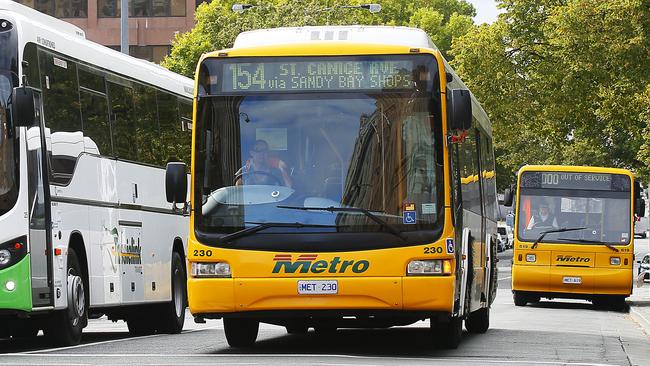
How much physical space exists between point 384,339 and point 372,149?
4238 mm

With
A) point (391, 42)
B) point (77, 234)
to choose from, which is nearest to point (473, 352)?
point (391, 42)

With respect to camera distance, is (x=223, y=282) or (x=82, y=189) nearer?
(x=223, y=282)

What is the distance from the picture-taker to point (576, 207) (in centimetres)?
3225

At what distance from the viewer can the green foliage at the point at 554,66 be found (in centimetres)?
3944

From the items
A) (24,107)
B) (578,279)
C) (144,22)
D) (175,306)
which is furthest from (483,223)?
(144,22)

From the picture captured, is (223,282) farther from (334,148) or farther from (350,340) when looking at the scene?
(350,340)

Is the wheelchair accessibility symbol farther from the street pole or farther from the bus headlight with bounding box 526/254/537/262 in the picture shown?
the street pole

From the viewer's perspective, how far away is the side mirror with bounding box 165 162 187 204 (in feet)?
48.8

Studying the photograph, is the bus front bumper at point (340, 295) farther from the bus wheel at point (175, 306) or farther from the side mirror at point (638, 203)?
the side mirror at point (638, 203)

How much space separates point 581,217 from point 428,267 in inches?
709

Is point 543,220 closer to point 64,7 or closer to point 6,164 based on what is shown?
point 6,164

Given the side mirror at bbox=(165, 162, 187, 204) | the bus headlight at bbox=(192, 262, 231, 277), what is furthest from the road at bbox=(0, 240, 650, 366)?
the side mirror at bbox=(165, 162, 187, 204)

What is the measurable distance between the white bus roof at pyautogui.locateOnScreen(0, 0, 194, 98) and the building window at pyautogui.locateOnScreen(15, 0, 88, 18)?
63.8 meters

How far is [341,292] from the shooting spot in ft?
47.9
